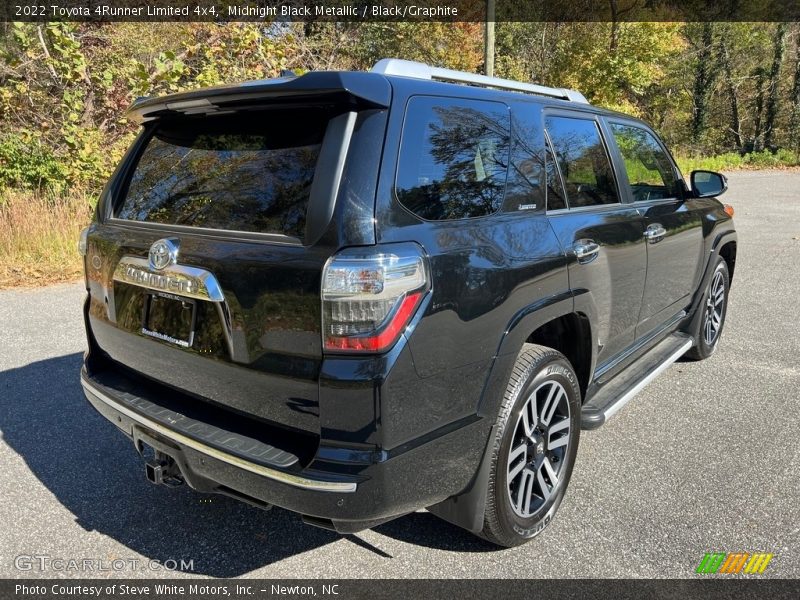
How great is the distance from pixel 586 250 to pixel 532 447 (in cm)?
97

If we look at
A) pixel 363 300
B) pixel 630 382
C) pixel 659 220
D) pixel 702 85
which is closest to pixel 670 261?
pixel 659 220

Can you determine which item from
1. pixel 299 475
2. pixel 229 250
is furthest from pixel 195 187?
pixel 299 475

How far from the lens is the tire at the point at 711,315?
476cm

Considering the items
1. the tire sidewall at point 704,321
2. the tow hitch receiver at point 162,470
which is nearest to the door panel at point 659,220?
the tire sidewall at point 704,321

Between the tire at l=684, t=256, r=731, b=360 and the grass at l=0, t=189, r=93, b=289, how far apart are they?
280 inches

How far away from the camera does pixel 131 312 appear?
8.38ft

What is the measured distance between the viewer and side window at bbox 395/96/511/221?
213cm

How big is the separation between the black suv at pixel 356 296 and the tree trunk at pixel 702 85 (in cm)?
3913

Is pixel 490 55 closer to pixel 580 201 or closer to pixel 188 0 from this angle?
pixel 188 0

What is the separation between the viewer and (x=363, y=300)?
1.91 metres

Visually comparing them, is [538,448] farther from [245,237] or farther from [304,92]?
[304,92]

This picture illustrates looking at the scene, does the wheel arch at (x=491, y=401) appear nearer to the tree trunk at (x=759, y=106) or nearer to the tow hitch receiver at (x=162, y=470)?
the tow hitch receiver at (x=162, y=470)

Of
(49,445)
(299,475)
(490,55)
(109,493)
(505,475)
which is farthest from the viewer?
(490,55)

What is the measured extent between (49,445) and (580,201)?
3295 mm
